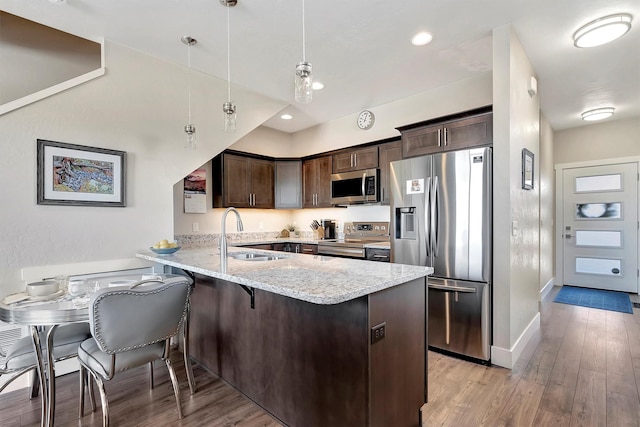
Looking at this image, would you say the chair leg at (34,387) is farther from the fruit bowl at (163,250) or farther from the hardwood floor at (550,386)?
the hardwood floor at (550,386)

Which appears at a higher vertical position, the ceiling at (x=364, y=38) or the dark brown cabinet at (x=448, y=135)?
the ceiling at (x=364, y=38)

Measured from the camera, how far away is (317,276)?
1689 millimetres

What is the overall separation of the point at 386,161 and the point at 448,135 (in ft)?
3.90

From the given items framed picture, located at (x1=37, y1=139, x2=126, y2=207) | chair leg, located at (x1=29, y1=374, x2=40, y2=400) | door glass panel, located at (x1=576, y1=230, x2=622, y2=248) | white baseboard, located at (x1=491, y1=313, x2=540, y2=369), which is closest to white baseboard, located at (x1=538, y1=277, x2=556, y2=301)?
door glass panel, located at (x1=576, y1=230, x2=622, y2=248)

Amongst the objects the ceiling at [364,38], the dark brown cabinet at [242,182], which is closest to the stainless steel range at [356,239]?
the dark brown cabinet at [242,182]

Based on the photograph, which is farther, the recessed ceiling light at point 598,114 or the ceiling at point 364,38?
the recessed ceiling light at point 598,114

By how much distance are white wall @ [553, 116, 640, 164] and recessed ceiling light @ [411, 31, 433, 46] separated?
4.26m

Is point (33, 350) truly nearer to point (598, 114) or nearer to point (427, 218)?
point (427, 218)

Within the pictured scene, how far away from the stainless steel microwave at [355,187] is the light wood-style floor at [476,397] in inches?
84.8

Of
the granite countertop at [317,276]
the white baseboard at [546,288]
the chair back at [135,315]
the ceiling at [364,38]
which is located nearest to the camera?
the granite countertop at [317,276]

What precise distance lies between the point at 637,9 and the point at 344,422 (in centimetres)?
348

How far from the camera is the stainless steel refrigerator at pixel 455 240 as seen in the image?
270 cm

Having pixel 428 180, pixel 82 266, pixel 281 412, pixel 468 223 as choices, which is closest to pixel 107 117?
pixel 82 266

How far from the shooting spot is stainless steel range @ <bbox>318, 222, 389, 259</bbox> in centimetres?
402
